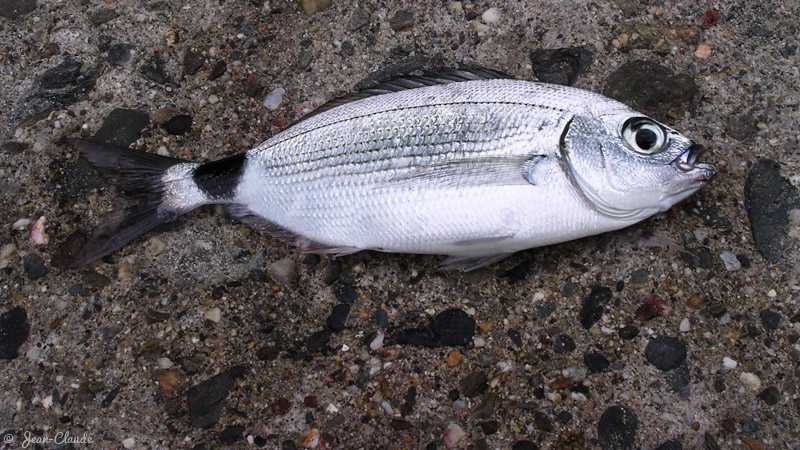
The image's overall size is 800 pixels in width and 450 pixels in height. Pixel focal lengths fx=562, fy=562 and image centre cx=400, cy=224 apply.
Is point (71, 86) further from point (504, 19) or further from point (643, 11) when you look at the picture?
point (643, 11)

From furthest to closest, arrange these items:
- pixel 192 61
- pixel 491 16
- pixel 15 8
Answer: pixel 15 8 < pixel 192 61 < pixel 491 16

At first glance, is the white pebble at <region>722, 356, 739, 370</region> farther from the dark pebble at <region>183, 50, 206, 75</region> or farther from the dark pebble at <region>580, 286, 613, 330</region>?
the dark pebble at <region>183, 50, 206, 75</region>

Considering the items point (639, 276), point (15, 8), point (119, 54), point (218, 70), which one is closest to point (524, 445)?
point (639, 276)

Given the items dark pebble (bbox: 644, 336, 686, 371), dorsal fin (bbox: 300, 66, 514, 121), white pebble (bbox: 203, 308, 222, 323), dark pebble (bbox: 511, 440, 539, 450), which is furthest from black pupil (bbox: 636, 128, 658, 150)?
white pebble (bbox: 203, 308, 222, 323)

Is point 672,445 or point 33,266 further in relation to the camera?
point 33,266

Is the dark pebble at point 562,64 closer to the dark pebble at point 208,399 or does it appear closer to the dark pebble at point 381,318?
the dark pebble at point 381,318

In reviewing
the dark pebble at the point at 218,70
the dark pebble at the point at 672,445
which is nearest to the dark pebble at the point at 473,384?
the dark pebble at the point at 672,445

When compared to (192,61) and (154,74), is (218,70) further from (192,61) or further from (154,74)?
(154,74)
